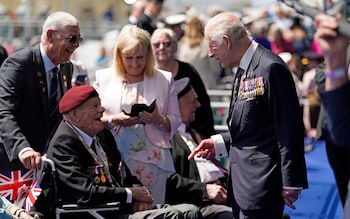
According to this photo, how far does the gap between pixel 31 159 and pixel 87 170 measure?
1.13 ft

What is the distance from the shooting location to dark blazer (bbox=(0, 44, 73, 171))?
16.5ft

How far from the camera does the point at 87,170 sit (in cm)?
471

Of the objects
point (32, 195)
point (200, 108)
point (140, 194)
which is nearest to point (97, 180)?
point (140, 194)

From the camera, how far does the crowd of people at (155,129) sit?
435 centimetres

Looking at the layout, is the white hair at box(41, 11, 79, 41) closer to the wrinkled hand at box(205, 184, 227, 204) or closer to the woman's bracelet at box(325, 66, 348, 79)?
the wrinkled hand at box(205, 184, 227, 204)

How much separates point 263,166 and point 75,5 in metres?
36.0

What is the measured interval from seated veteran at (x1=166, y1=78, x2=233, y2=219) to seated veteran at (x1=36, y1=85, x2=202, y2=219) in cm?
51

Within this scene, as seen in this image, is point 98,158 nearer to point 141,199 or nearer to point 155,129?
point 141,199

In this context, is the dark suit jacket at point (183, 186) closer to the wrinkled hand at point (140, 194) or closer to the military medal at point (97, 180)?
the wrinkled hand at point (140, 194)

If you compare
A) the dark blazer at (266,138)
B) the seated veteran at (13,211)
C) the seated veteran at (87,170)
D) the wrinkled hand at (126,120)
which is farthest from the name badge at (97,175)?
the dark blazer at (266,138)

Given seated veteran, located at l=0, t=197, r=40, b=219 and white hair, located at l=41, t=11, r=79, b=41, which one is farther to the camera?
white hair, located at l=41, t=11, r=79, b=41

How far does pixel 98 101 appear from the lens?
488 centimetres

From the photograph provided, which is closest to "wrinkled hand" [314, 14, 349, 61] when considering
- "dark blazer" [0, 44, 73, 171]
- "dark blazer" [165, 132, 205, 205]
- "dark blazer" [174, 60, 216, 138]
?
"dark blazer" [0, 44, 73, 171]

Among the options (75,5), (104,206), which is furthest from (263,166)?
(75,5)
